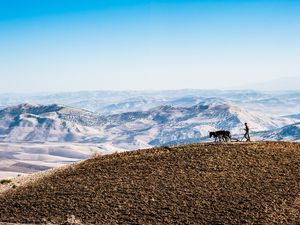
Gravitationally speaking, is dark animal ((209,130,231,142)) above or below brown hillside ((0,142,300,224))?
above

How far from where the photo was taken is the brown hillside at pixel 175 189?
27.4 m

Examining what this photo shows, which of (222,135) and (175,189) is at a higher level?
(222,135)

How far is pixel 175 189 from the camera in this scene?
31312 millimetres

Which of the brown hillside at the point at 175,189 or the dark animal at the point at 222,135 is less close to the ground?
the dark animal at the point at 222,135

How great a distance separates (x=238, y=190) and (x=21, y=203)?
1664 cm

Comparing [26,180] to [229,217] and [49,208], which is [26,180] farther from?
[229,217]

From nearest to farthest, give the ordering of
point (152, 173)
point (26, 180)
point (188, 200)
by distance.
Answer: point (188, 200), point (152, 173), point (26, 180)

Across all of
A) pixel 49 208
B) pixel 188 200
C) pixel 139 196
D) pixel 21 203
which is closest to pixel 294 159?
pixel 188 200

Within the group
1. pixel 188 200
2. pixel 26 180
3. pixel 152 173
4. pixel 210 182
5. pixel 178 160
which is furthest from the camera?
pixel 26 180

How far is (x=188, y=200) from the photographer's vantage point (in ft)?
96.5

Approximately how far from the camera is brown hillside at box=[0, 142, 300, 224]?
27.4 meters

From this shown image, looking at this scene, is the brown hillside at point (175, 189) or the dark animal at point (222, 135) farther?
the dark animal at point (222, 135)

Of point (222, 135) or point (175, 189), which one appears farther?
point (222, 135)

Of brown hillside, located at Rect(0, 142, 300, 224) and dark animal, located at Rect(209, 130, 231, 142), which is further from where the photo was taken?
dark animal, located at Rect(209, 130, 231, 142)
